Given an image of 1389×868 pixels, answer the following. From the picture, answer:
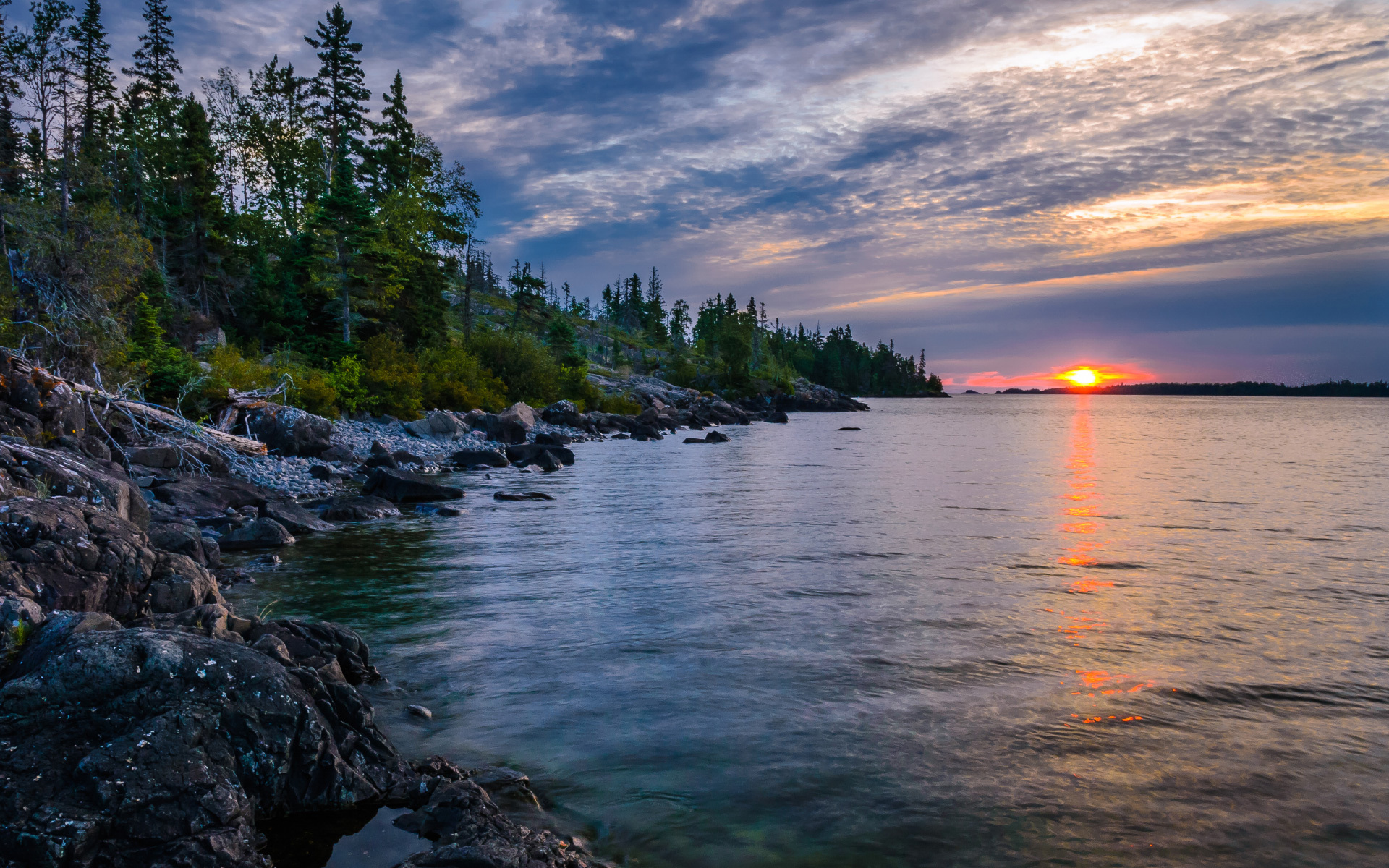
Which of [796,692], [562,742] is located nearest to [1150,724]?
[796,692]

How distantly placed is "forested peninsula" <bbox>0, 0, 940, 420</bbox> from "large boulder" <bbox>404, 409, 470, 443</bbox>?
9.64 ft

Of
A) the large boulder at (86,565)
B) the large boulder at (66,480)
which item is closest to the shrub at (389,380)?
the large boulder at (66,480)

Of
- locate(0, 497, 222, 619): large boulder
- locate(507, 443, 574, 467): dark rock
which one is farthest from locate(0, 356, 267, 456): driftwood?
locate(507, 443, 574, 467): dark rock

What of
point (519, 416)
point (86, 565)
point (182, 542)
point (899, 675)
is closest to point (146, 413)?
point (182, 542)

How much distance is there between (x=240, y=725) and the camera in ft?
16.8

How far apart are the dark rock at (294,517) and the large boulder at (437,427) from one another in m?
20.1

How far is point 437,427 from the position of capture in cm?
3800

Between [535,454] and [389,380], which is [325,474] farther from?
[389,380]

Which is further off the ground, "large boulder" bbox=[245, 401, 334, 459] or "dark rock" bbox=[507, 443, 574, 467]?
"large boulder" bbox=[245, 401, 334, 459]

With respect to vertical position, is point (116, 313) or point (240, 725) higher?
point (116, 313)

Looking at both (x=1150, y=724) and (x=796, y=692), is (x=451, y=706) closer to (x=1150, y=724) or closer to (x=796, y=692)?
(x=796, y=692)

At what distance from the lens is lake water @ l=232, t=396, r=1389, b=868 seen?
5.57 metres

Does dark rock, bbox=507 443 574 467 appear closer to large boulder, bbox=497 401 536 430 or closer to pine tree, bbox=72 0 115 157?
large boulder, bbox=497 401 536 430

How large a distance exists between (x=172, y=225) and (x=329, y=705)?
58.8 meters
